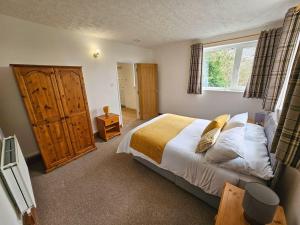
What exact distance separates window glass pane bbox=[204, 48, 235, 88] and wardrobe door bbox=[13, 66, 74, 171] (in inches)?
142

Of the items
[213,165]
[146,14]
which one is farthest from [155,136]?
[146,14]

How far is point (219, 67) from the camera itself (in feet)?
11.2

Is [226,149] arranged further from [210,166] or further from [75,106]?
[75,106]

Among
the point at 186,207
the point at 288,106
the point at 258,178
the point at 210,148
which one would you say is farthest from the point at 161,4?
the point at 186,207

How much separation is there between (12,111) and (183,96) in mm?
3914

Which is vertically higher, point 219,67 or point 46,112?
point 219,67

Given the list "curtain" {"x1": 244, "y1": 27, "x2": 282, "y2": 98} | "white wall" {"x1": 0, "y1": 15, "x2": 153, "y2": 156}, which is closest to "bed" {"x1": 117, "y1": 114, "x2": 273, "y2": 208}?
"curtain" {"x1": 244, "y1": 27, "x2": 282, "y2": 98}

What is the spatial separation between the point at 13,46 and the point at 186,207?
3.46 metres

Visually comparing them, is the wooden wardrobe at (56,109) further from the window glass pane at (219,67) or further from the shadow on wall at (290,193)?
the window glass pane at (219,67)

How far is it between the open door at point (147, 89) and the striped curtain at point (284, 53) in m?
3.06

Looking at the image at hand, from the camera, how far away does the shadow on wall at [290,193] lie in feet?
2.97

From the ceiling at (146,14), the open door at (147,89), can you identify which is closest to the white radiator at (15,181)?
the ceiling at (146,14)

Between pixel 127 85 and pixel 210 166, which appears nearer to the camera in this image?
pixel 210 166

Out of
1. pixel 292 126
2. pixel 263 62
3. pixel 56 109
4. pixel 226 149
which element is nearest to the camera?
pixel 292 126
